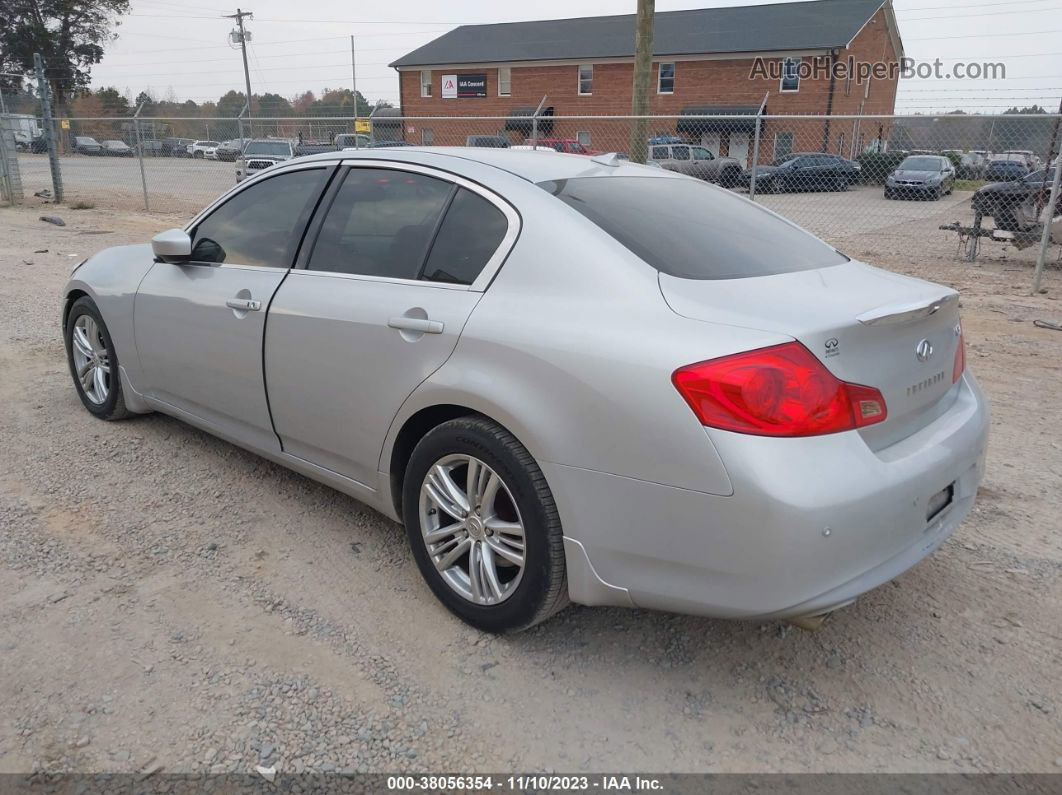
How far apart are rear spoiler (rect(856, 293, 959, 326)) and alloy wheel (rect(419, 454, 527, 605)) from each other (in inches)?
47.2

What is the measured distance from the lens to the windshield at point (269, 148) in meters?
22.1

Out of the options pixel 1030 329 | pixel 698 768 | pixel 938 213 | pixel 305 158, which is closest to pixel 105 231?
pixel 305 158

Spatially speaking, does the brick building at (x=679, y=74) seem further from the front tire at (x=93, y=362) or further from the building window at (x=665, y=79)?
the front tire at (x=93, y=362)

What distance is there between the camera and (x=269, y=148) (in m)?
22.5

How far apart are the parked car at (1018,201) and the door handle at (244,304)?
1127cm

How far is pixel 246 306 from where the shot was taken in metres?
3.55

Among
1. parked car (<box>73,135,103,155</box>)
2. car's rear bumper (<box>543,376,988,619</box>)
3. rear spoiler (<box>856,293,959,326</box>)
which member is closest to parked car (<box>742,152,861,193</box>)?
rear spoiler (<box>856,293,959,326</box>)

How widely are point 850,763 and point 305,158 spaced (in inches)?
127

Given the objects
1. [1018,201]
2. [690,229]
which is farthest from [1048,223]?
[690,229]

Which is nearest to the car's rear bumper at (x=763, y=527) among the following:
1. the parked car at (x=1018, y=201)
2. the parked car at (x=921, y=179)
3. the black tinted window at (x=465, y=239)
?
the black tinted window at (x=465, y=239)

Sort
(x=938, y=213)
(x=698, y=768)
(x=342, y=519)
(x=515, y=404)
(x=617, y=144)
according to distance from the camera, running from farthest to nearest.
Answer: (x=617, y=144) < (x=938, y=213) < (x=342, y=519) < (x=515, y=404) < (x=698, y=768)

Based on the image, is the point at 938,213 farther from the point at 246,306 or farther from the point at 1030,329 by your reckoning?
the point at 246,306

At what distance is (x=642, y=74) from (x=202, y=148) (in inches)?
993

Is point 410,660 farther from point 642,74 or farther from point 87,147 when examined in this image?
point 87,147
